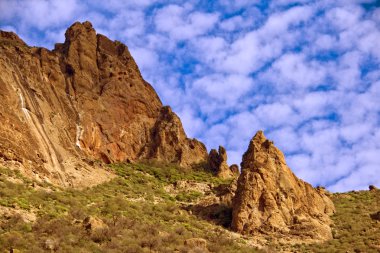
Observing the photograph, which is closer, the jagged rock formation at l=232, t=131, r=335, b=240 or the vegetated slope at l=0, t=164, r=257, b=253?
the vegetated slope at l=0, t=164, r=257, b=253

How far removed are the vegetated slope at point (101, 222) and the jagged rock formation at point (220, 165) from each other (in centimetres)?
1193

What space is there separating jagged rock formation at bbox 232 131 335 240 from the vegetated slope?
2.33m

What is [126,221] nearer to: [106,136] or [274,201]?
[274,201]

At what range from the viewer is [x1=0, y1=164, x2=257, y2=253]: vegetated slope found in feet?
107

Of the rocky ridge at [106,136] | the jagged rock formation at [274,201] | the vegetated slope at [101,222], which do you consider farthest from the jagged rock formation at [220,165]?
the jagged rock formation at [274,201]

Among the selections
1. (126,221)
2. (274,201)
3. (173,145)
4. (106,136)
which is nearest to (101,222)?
(126,221)

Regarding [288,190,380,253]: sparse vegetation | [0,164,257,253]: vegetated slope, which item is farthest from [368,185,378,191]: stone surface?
[0,164,257,253]: vegetated slope

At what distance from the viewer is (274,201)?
156 feet

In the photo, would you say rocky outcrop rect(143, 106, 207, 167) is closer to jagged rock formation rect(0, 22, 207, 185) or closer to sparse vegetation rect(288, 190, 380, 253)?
jagged rock formation rect(0, 22, 207, 185)

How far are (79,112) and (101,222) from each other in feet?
96.4

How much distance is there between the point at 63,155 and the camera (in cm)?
5359

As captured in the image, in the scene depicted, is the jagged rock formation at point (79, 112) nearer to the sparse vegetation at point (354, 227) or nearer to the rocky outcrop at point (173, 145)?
the rocky outcrop at point (173, 145)

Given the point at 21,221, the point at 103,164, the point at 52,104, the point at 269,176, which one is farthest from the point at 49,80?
the point at 21,221

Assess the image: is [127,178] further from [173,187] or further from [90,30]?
[90,30]
